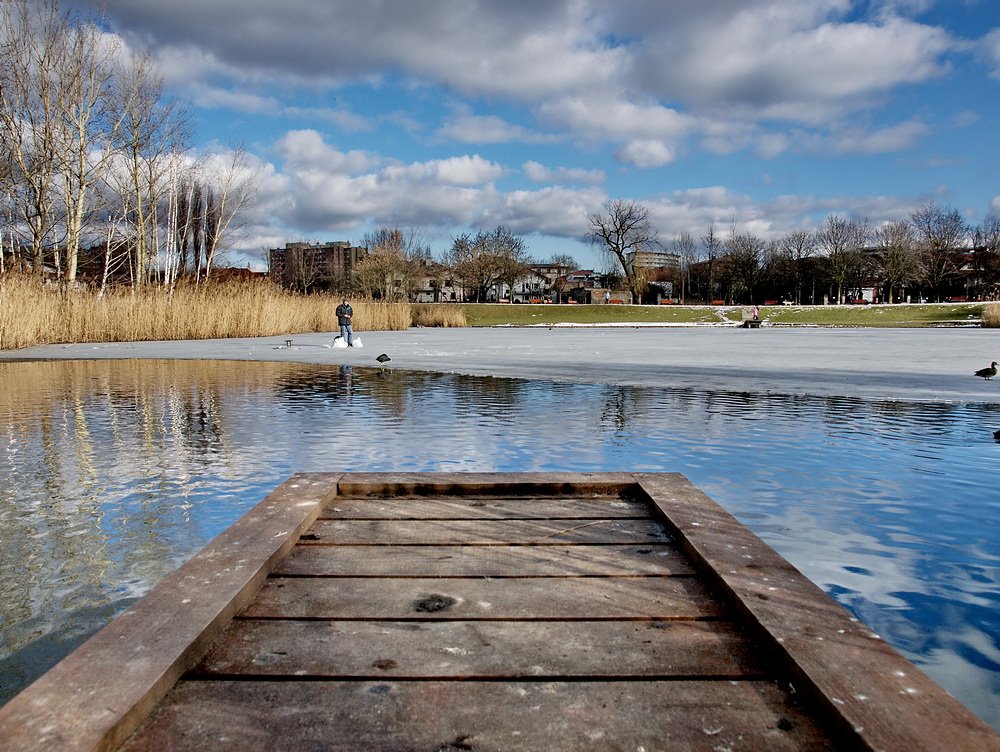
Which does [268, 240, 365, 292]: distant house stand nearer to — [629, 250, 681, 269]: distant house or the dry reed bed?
[629, 250, 681, 269]: distant house

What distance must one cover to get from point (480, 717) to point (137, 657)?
723 mm

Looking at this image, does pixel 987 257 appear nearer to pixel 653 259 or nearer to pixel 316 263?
pixel 653 259

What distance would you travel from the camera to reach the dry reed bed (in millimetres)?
A: 16562

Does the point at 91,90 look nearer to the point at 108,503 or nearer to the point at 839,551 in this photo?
the point at 108,503

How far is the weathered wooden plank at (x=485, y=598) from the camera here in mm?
1892

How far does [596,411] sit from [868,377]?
5.14 metres

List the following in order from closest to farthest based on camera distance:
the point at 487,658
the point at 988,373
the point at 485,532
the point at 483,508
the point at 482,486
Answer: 1. the point at 487,658
2. the point at 485,532
3. the point at 483,508
4. the point at 482,486
5. the point at 988,373

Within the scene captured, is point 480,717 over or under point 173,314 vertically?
under

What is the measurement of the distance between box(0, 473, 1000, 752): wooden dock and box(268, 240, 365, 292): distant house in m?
63.7

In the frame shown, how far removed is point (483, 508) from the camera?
300cm

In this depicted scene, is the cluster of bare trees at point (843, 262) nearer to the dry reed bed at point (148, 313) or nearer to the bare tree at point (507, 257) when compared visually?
the bare tree at point (507, 257)

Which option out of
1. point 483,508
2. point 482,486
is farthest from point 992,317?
point 483,508

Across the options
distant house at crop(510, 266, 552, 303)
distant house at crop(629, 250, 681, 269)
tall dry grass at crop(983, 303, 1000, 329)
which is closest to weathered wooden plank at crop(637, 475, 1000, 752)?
tall dry grass at crop(983, 303, 1000, 329)

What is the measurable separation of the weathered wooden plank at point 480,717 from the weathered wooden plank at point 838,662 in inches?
3.1
